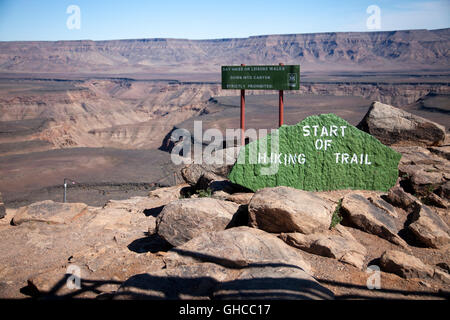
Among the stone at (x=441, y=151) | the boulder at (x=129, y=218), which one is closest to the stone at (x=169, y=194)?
the boulder at (x=129, y=218)

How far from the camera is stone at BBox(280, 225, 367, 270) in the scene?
17.9 feet

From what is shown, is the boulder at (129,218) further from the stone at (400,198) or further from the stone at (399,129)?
the stone at (399,129)

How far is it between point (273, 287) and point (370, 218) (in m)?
2.98

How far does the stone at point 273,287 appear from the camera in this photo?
13.5 feet

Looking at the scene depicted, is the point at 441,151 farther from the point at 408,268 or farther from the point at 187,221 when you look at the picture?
the point at 187,221

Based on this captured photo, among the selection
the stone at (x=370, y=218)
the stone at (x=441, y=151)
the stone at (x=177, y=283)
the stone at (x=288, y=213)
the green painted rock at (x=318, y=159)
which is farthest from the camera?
the stone at (x=441, y=151)

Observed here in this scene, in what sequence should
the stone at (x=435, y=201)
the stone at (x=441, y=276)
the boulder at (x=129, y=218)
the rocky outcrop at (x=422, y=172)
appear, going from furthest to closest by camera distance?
the boulder at (x=129, y=218)
the rocky outcrop at (x=422, y=172)
the stone at (x=435, y=201)
the stone at (x=441, y=276)

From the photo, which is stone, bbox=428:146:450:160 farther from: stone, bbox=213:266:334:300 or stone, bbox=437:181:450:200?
stone, bbox=213:266:334:300

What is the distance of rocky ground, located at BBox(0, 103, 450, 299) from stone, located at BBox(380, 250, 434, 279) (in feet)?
0.05

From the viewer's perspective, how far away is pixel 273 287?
4.26 m

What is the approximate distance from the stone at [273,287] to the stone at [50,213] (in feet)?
21.5

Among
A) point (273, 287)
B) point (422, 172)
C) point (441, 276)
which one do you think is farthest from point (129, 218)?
point (441, 276)

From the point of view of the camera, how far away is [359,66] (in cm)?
14000
